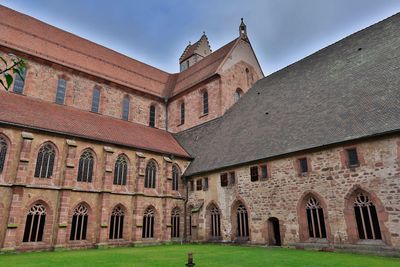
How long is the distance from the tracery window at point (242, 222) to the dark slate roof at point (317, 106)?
314 cm

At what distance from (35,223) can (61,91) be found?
11.9m

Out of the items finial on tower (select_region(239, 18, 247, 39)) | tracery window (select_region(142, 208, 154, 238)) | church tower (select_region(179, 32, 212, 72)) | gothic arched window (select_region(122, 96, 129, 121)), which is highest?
church tower (select_region(179, 32, 212, 72))

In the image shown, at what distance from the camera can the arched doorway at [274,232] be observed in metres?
17.5

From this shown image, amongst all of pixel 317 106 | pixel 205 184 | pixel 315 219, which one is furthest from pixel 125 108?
pixel 315 219

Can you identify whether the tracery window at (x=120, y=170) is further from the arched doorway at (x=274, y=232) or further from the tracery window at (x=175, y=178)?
the arched doorway at (x=274, y=232)

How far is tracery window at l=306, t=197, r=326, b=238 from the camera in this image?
15.5 meters

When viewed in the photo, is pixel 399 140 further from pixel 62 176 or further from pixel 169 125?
pixel 169 125

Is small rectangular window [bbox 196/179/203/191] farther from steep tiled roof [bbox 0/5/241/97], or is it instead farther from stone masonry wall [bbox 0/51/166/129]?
steep tiled roof [bbox 0/5/241/97]

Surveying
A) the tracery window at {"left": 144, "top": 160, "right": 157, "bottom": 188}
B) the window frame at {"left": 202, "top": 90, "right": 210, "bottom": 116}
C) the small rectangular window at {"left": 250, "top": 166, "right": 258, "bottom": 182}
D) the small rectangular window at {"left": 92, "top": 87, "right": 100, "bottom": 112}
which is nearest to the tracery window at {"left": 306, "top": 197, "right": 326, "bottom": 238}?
the small rectangular window at {"left": 250, "top": 166, "right": 258, "bottom": 182}

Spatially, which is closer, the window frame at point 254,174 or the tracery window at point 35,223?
the tracery window at point 35,223

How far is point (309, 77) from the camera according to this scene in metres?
22.4

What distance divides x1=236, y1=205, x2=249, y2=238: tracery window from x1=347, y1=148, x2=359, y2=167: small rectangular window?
24.1 ft

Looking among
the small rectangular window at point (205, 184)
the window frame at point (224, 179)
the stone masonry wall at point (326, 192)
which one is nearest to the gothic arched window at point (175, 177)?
the small rectangular window at point (205, 184)

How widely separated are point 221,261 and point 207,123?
1724 cm
